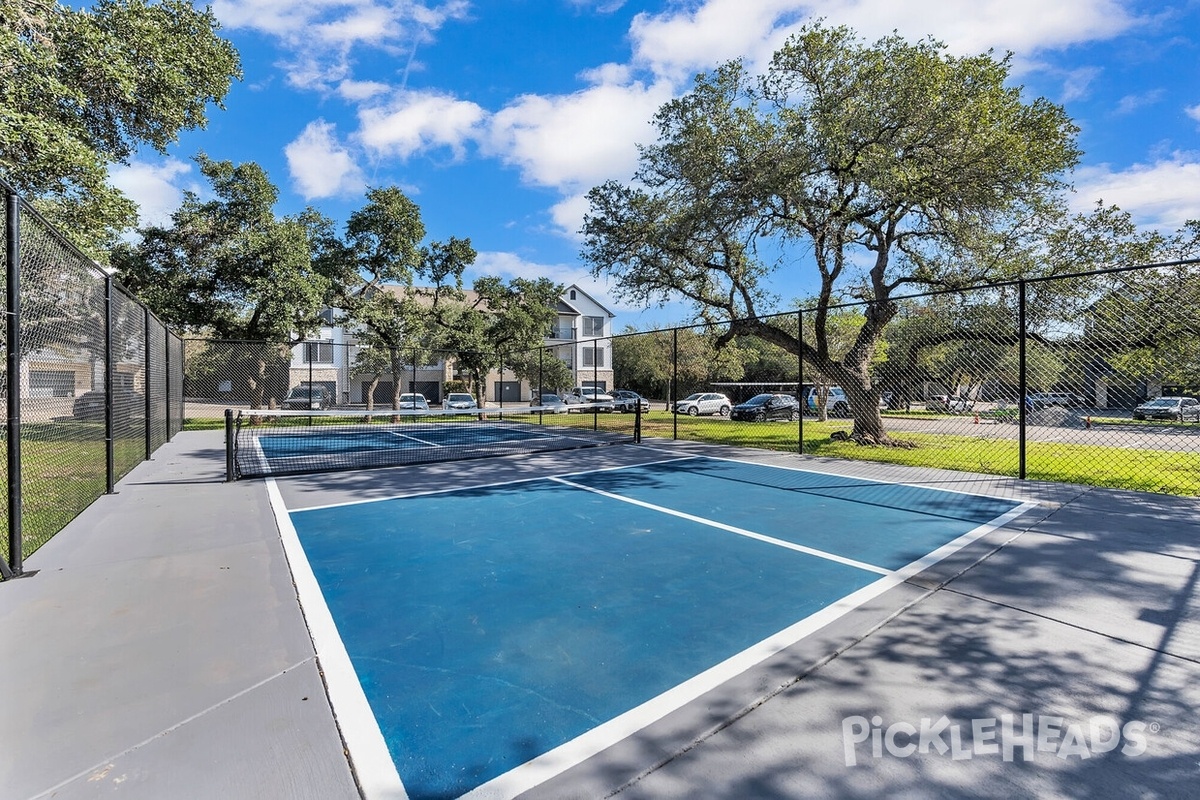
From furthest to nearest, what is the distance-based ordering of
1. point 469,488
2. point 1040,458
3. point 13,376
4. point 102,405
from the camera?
point 1040,458 → point 469,488 → point 102,405 → point 13,376

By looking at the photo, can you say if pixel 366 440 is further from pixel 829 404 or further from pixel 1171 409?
pixel 829 404

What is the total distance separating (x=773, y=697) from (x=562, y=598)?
1544 mm

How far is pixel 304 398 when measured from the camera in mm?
18891

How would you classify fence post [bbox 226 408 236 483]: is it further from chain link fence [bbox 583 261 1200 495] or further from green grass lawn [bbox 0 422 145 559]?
chain link fence [bbox 583 261 1200 495]

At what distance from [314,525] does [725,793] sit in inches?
192

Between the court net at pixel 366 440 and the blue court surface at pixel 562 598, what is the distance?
327 cm

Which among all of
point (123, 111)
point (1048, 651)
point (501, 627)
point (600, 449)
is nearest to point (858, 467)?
point (600, 449)

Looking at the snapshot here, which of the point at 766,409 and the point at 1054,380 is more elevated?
the point at 1054,380

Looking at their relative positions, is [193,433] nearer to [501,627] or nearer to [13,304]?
[13,304]

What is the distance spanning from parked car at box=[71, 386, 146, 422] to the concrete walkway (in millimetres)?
2854

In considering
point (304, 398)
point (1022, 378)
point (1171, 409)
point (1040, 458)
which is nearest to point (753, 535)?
point (1022, 378)

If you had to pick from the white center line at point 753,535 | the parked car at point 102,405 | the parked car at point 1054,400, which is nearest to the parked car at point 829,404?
the parked car at point 1054,400

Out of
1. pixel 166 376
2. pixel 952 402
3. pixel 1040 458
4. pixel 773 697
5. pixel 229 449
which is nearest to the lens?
pixel 773 697

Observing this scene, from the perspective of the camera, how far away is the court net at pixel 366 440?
9137 mm
